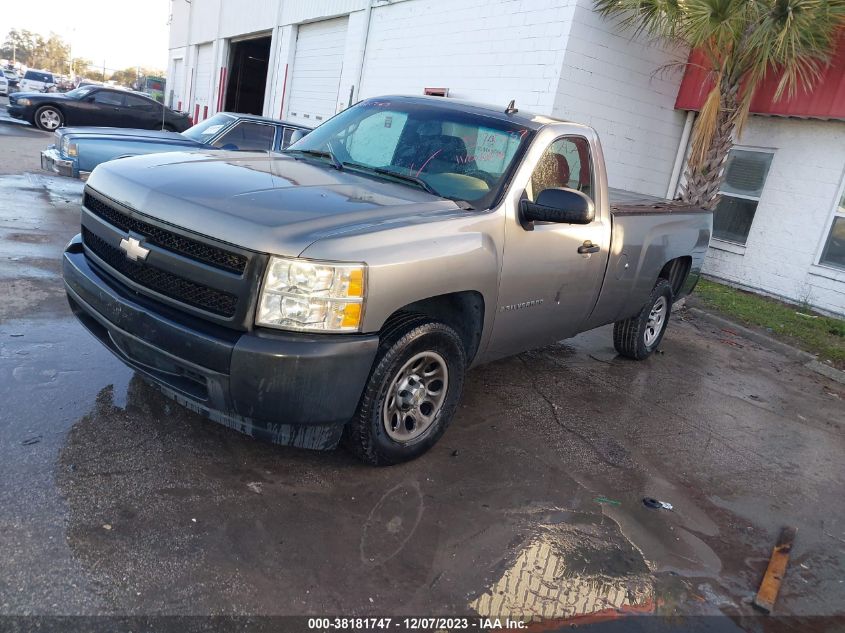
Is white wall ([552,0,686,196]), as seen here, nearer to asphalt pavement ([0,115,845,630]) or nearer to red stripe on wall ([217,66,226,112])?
asphalt pavement ([0,115,845,630])

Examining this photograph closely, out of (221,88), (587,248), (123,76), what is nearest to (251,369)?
(587,248)

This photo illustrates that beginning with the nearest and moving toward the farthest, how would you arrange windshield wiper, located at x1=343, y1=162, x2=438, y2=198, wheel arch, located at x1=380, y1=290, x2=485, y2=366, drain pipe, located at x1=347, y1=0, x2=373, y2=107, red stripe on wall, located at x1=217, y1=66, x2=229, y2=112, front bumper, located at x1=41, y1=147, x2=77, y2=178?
wheel arch, located at x1=380, y1=290, x2=485, y2=366 < windshield wiper, located at x1=343, y1=162, x2=438, y2=198 < front bumper, located at x1=41, y1=147, x2=77, y2=178 < drain pipe, located at x1=347, y1=0, x2=373, y2=107 < red stripe on wall, located at x1=217, y1=66, x2=229, y2=112

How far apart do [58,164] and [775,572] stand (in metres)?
9.57

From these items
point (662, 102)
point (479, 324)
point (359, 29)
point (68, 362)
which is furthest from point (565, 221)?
point (359, 29)

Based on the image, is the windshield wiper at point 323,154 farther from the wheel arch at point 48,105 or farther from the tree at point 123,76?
the tree at point 123,76

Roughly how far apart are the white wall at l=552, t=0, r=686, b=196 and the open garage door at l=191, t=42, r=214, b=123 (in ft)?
70.0

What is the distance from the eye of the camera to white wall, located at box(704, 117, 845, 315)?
9805 mm

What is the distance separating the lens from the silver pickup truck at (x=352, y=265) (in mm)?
2920

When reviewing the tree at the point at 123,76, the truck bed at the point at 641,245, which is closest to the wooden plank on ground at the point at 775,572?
the truck bed at the point at 641,245

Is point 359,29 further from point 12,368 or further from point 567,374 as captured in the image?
point 12,368

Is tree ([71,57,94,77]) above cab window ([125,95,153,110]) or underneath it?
above

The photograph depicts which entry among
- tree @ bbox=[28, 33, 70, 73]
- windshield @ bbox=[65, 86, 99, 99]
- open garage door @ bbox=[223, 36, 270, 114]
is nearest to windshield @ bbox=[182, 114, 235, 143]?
windshield @ bbox=[65, 86, 99, 99]

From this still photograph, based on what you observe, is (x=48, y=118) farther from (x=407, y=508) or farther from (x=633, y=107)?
(x=407, y=508)

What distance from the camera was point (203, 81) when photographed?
30453 millimetres
